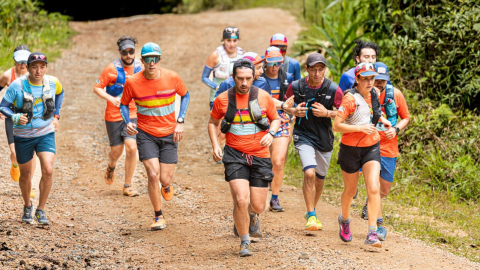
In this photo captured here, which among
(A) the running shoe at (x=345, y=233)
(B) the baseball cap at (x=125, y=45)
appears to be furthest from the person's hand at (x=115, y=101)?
(A) the running shoe at (x=345, y=233)

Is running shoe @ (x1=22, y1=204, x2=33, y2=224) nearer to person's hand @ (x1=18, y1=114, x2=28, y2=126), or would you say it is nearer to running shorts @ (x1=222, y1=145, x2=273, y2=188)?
person's hand @ (x1=18, y1=114, x2=28, y2=126)

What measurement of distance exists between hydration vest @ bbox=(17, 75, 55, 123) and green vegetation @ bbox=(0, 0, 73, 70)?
10210 millimetres

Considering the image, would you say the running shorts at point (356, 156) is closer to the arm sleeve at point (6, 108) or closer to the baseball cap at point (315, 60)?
the baseball cap at point (315, 60)

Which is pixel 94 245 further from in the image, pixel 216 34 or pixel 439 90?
pixel 216 34

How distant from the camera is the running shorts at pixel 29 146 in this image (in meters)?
7.61

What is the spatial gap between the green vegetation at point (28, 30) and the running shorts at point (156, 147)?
10.8 m

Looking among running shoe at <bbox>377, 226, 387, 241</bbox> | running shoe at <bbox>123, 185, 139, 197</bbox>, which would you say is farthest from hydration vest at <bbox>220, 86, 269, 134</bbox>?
running shoe at <bbox>123, 185, 139, 197</bbox>

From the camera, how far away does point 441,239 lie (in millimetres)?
8070

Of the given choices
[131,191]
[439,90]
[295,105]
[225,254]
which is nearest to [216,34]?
[439,90]

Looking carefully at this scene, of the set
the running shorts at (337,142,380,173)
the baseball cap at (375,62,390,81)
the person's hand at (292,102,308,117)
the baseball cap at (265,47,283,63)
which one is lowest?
the running shorts at (337,142,380,173)

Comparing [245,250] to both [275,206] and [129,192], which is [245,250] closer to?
[275,206]

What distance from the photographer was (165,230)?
7.81 meters

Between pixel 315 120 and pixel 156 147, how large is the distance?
6.39ft

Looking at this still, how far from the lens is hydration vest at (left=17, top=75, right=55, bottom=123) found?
750 cm
